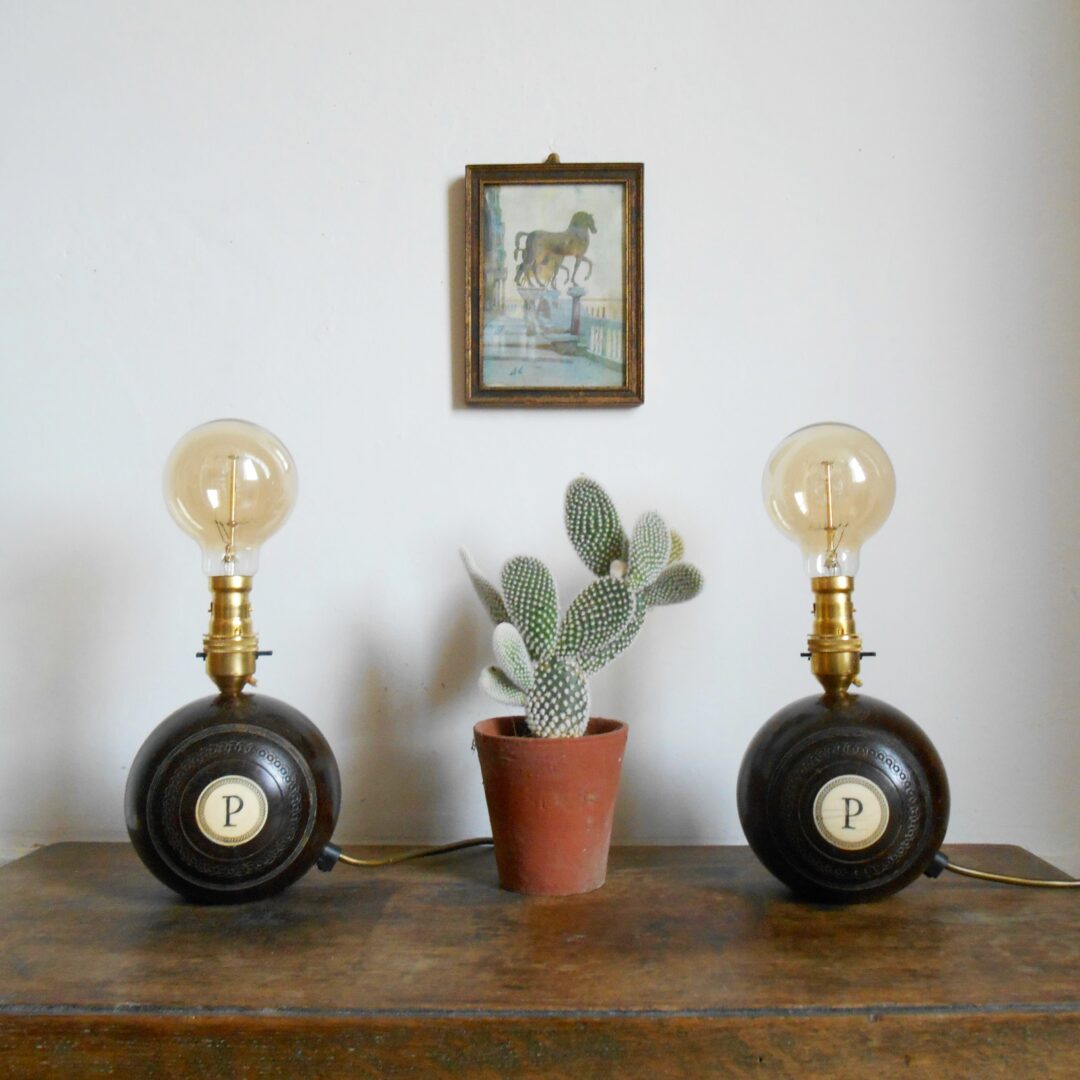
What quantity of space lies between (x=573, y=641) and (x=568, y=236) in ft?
1.54

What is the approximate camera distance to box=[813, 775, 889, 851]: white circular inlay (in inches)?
32.6

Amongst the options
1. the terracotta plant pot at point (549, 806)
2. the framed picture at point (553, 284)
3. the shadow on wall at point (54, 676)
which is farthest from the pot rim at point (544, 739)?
the shadow on wall at point (54, 676)

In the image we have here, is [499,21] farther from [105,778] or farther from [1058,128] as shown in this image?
[105,778]

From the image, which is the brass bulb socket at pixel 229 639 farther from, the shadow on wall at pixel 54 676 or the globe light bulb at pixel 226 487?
the shadow on wall at pixel 54 676

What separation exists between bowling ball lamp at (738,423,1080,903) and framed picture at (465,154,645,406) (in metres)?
0.27

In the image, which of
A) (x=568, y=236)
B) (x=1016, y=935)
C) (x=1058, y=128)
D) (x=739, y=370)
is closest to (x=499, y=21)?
(x=568, y=236)

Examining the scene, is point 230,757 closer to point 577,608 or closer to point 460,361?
point 577,608

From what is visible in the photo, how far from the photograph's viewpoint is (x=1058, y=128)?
1.13 meters

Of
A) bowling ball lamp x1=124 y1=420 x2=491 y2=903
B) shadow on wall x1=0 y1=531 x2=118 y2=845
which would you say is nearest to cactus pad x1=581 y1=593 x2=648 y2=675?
bowling ball lamp x1=124 y1=420 x2=491 y2=903

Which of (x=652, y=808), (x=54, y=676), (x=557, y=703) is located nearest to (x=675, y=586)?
(x=557, y=703)

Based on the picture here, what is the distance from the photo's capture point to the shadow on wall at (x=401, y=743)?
1.12 meters

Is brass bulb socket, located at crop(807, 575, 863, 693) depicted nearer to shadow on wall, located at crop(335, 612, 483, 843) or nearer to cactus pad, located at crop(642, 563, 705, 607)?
cactus pad, located at crop(642, 563, 705, 607)

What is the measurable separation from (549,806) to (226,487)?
408mm

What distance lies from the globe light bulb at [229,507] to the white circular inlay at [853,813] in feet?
1.68
